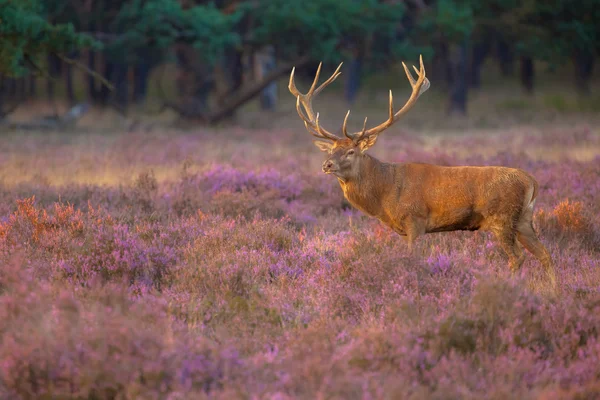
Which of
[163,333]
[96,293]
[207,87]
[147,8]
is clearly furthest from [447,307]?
[207,87]

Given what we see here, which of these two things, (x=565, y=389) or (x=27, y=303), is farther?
(x=27, y=303)

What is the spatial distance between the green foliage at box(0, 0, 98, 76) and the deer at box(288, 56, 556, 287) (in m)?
7.56

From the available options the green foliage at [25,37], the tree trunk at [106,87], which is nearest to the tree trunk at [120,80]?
the tree trunk at [106,87]

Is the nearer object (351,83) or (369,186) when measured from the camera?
(369,186)

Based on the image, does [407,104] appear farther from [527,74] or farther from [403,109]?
[527,74]

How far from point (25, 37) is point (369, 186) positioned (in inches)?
335

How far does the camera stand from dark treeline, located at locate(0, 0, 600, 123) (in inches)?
614

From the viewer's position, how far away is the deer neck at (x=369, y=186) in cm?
773

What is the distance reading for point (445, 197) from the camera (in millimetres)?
7398

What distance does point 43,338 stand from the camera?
4.53 meters

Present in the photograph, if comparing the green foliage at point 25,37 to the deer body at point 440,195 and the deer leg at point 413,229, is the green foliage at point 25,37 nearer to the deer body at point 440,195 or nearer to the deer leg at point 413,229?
the deer body at point 440,195

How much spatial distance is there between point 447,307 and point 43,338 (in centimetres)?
279

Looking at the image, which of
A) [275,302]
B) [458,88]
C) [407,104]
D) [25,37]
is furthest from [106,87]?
[275,302]

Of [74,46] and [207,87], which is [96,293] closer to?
[74,46]
